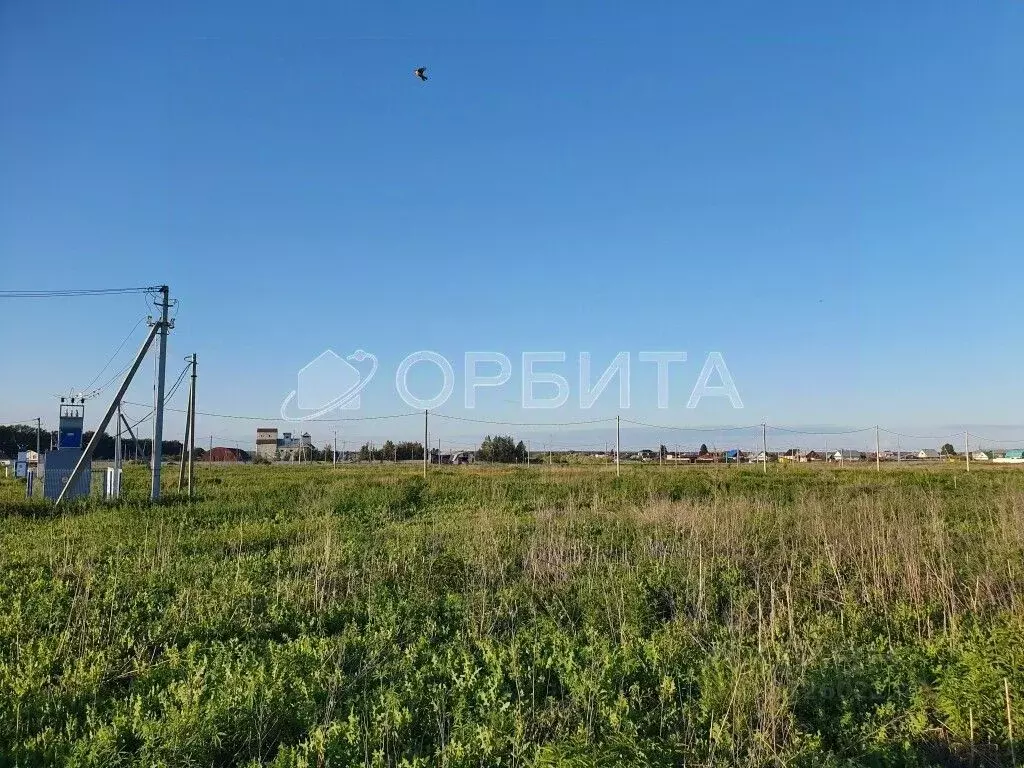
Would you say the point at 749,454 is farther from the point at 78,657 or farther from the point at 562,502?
the point at 78,657

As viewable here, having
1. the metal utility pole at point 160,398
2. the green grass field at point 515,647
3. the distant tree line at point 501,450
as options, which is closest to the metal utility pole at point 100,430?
the metal utility pole at point 160,398

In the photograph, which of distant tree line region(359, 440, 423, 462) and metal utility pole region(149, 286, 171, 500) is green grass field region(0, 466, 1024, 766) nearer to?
metal utility pole region(149, 286, 171, 500)

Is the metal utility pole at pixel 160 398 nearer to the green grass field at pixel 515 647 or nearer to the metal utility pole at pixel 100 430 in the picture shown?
the metal utility pole at pixel 100 430

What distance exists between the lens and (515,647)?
164 inches

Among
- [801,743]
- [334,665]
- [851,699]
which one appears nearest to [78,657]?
[334,665]

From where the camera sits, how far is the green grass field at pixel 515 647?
318cm

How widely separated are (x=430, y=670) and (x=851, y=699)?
231cm

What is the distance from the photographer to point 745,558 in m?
7.29

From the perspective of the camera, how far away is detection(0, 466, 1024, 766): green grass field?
3.18 m

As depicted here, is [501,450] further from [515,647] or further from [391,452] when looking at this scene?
[515,647]

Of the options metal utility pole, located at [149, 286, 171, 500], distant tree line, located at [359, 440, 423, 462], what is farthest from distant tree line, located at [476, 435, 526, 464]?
metal utility pole, located at [149, 286, 171, 500]

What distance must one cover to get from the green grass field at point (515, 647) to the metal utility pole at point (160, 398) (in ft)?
14.4

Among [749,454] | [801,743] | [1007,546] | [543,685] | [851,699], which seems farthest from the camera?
[749,454]

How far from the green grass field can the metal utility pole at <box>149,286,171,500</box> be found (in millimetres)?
4379
